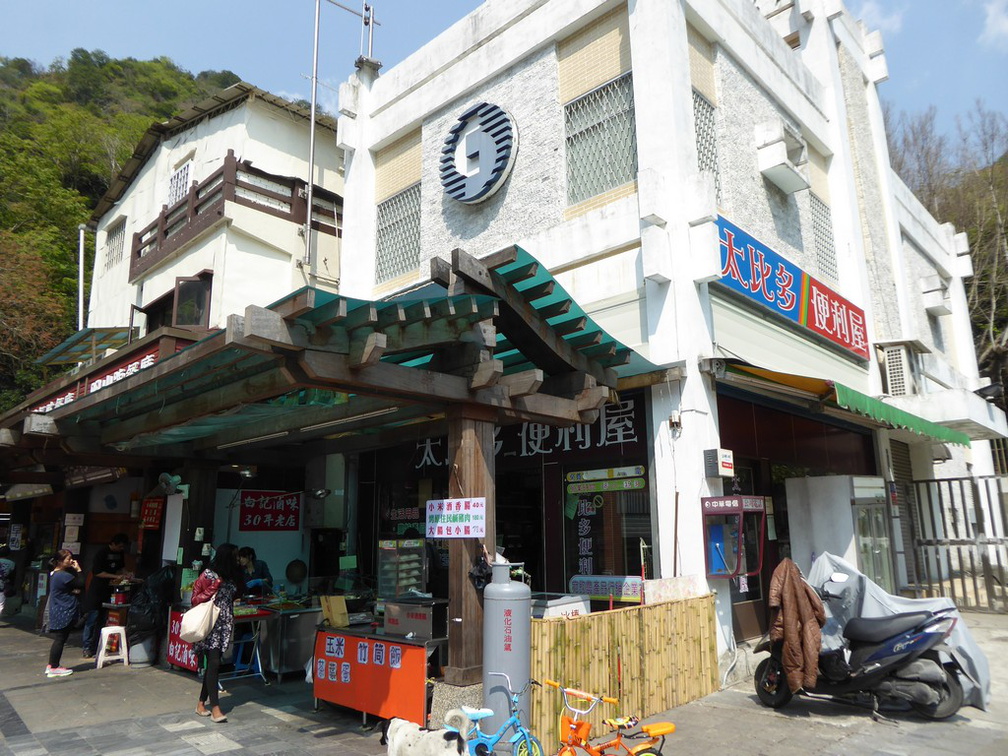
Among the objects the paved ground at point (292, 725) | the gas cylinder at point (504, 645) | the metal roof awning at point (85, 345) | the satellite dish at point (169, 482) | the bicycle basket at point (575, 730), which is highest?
the metal roof awning at point (85, 345)

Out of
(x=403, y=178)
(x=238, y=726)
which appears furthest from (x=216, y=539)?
(x=403, y=178)

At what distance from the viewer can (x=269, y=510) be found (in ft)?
40.6

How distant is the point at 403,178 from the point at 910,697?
1232cm

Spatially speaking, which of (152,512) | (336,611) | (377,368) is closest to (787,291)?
(377,368)

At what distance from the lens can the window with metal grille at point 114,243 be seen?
69.1 ft

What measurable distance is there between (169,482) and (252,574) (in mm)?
2186

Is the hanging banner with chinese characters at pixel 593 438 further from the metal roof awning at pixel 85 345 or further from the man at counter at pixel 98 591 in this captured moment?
the metal roof awning at pixel 85 345

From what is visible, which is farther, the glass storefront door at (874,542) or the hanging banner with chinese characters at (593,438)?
the glass storefront door at (874,542)

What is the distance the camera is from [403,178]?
47.5 feet

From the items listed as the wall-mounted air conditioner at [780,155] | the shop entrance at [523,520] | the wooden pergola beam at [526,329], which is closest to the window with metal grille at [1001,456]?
the wall-mounted air conditioner at [780,155]

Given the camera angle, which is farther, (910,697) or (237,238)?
(237,238)

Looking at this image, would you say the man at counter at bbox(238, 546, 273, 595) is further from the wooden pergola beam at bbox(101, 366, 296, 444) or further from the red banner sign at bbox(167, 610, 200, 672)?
the wooden pergola beam at bbox(101, 366, 296, 444)

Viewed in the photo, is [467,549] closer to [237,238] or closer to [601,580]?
[601,580]

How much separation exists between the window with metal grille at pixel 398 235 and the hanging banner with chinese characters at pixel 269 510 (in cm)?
496
